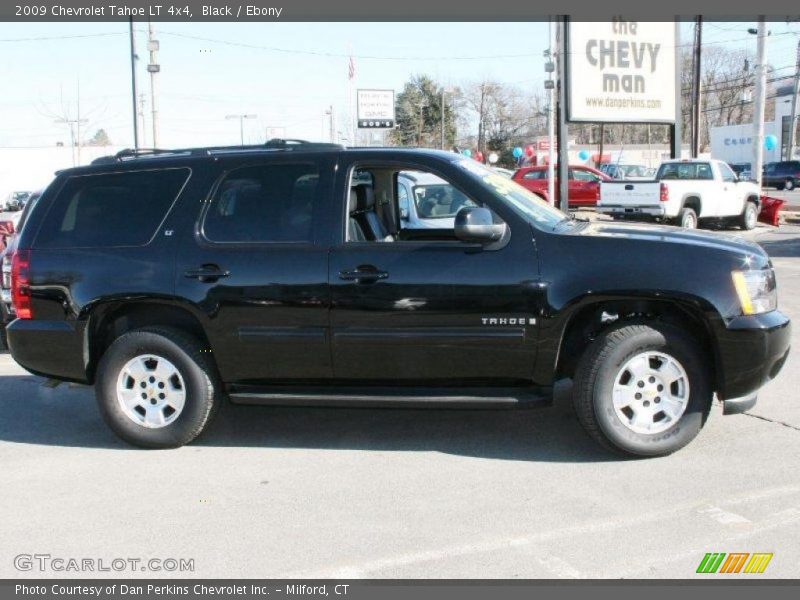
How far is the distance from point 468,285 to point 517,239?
405 millimetres

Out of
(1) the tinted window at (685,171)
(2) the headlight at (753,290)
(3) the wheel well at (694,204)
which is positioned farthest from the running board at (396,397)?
(1) the tinted window at (685,171)

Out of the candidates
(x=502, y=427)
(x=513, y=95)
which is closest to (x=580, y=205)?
(x=502, y=427)

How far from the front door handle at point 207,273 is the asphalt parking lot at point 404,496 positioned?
1165 mm

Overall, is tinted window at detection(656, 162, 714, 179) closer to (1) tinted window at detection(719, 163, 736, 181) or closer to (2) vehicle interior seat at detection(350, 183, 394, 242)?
(1) tinted window at detection(719, 163, 736, 181)

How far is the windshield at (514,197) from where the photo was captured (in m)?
5.33

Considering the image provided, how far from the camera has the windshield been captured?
5329mm

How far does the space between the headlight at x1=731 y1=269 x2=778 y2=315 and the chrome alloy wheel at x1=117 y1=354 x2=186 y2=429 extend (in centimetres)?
355

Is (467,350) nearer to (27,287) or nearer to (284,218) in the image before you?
(284,218)

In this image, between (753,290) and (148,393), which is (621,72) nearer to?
(753,290)

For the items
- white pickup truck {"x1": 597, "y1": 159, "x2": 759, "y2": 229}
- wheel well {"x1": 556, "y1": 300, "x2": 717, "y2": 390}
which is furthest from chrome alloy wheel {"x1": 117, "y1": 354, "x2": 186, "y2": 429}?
white pickup truck {"x1": 597, "y1": 159, "x2": 759, "y2": 229}

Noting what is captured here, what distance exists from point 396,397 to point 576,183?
85.7 feet

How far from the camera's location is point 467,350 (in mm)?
5184

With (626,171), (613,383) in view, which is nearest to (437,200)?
(613,383)

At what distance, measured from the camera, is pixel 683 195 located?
20594 millimetres
